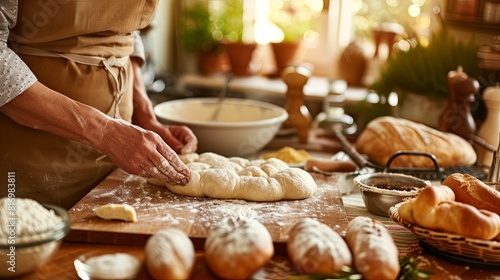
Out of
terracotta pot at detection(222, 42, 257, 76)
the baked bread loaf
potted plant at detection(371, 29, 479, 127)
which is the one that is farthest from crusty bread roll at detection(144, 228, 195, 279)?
terracotta pot at detection(222, 42, 257, 76)

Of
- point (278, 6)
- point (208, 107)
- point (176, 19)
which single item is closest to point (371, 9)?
point (278, 6)

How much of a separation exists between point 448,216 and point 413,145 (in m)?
0.80

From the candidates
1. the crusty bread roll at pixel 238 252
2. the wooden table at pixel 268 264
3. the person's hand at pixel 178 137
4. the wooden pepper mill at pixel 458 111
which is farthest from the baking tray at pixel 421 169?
the crusty bread roll at pixel 238 252

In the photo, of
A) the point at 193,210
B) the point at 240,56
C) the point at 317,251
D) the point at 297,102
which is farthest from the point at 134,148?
the point at 240,56

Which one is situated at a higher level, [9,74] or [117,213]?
[9,74]

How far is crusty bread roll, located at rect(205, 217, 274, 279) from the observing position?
1.12 meters

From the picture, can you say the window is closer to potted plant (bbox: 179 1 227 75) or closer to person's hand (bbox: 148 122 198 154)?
potted plant (bbox: 179 1 227 75)

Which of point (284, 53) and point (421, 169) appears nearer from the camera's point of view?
point (421, 169)

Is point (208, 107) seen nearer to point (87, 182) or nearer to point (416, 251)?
point (87, 182)

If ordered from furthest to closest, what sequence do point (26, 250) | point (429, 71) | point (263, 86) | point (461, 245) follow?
point (263, 86), point (429, 71), point (461, 245), point (26, 250)

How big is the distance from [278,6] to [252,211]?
99.7 inches

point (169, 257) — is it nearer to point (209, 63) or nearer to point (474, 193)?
point (474, 193)

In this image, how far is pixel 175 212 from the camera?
1.48 meters

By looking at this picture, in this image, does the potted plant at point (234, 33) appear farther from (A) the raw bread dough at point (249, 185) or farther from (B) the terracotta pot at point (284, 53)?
(A) the raw bread dough at point (249, 185)
